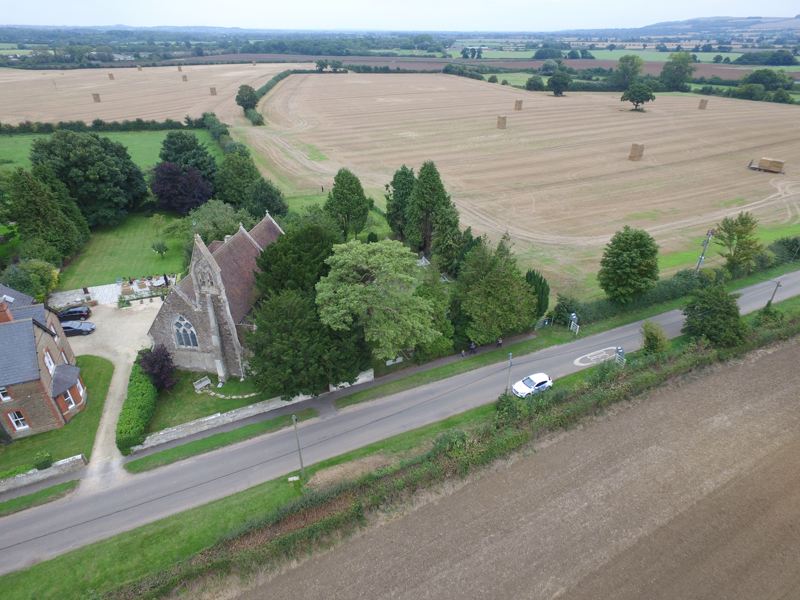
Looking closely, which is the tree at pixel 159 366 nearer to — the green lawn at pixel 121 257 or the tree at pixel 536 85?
the green lawn at pixel 121 257

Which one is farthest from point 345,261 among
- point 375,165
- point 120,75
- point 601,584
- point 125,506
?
point 120,75

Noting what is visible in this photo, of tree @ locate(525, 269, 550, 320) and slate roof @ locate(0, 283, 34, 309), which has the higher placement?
slate roof @ locate(0, 283, 34, 309)

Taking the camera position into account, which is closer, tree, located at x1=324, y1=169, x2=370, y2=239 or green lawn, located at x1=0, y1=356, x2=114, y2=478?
green lawn, located at x1=0, y1=356, x2=114, y2=478

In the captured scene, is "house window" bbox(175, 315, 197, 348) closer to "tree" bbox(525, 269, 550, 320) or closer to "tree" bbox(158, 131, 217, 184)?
"tree" bbox(525, 269, 550, 320)

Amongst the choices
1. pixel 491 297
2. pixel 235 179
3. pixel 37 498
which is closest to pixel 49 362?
pixel 37 498

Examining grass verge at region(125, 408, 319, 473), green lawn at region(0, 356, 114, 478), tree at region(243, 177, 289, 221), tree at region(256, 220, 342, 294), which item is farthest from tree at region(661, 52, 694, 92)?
green lawn at region(0, 356, 114, 478)

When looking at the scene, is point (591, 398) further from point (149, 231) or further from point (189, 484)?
point (149, 231)
